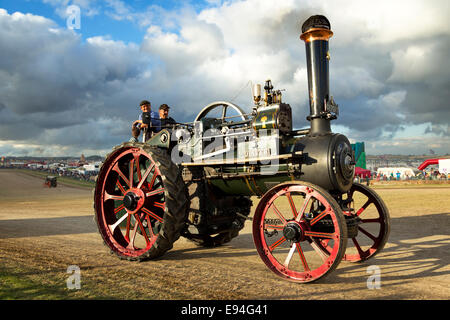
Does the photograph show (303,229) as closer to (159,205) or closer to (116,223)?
(159,205)

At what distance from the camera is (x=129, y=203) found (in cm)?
581

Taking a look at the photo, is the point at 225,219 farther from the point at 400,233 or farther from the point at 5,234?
the point at 5,234

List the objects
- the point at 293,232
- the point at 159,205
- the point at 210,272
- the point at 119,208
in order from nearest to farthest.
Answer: the point at 293,232
the point at 210,272
the point at 159,205
the point at 119,208

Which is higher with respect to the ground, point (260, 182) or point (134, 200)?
point (260, 182)

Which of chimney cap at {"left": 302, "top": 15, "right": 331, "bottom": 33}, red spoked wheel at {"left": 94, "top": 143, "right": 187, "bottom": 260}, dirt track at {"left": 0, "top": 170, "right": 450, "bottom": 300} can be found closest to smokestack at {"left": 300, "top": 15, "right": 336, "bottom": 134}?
chimney cap at {"left": 302, "top": 15, "right": 331, "bottom": 33}

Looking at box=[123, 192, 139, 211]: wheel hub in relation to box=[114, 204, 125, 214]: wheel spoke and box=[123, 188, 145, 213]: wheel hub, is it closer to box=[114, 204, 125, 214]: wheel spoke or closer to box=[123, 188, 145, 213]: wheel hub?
box=[123, 188, 145, 213]: wheel hub

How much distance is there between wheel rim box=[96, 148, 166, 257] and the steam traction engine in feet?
0.06

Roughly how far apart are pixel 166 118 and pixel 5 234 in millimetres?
5279

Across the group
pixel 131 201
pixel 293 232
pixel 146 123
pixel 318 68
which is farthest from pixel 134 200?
pixel 318 68

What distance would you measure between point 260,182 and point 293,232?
4.03 feet

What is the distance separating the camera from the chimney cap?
504 cm

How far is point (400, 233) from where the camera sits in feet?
28.9

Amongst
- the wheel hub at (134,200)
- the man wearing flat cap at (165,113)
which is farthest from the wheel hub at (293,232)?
the man wearing flat cap at (165,113)
